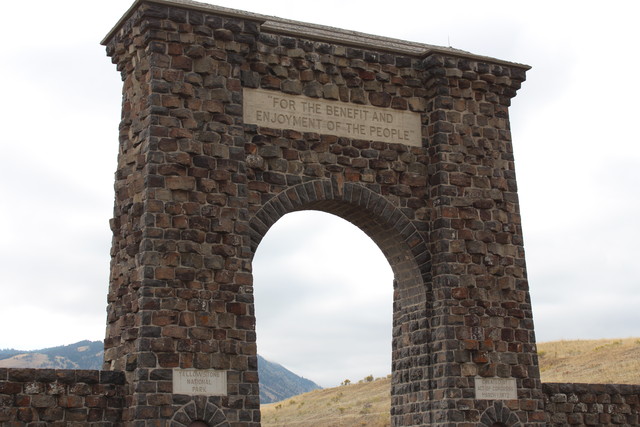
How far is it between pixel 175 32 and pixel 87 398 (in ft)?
19.1

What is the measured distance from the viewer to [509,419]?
54.1 ft

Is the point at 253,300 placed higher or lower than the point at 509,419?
higher

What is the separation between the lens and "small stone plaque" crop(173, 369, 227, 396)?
1428 centimetres

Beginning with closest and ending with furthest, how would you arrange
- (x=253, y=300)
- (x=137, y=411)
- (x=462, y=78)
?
(x=137, y=411) → (x=253, y=300) → (x=462, y=78)

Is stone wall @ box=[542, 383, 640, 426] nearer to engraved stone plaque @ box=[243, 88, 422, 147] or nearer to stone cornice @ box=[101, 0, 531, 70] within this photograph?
engraved stone plaque @ box=[243, 88, 422, 147]

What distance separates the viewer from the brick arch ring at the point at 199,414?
14141mm

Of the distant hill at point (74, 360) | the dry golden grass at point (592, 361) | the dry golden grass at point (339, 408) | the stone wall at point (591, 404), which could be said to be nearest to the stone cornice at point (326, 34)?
the stone wall at point (591, 404)

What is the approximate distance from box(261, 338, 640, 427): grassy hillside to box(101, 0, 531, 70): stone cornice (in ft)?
59.1

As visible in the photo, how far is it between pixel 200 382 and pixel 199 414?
47cm

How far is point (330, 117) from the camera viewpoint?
16.7 meters

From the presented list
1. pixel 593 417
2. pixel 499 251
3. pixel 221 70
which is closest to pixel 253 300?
pixel 221 70

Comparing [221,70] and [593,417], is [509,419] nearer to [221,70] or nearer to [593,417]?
[593,417]

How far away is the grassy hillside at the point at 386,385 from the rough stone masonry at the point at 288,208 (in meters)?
16.9

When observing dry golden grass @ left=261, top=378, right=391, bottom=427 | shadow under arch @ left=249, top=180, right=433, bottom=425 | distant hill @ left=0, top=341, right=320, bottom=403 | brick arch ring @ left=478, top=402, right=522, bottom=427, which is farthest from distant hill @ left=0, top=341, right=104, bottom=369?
brick arch ring @ left=478, top=402, right=522, bottom=427
